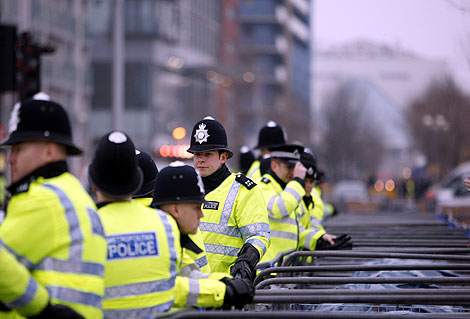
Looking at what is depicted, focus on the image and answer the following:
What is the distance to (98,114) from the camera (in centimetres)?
6212

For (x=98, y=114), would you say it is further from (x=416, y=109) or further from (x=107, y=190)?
(x=107, y=190)

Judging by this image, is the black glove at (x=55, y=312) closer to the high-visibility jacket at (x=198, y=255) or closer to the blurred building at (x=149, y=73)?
the high-visibility jacket at (x=198, y=255)

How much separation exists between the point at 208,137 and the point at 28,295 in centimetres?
307

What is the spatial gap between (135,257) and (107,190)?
0.35m

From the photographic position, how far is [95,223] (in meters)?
3.99

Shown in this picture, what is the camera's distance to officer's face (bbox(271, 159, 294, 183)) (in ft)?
26.9

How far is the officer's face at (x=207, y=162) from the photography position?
21.7 feet

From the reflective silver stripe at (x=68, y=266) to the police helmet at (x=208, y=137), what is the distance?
8.94ft

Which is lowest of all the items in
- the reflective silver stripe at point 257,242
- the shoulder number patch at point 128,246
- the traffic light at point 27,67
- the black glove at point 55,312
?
the reflective silver stripe at point 257,242

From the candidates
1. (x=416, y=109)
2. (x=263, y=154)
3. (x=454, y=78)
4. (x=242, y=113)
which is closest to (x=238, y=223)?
(x=263, y=154)

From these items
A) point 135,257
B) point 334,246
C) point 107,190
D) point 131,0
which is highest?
point 131,0

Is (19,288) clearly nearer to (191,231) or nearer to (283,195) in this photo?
(191,231)

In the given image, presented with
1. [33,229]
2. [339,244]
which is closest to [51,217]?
Answer: [33,229]

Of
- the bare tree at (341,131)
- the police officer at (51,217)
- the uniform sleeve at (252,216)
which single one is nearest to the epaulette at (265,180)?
the uniform sleeve at (252,216)
